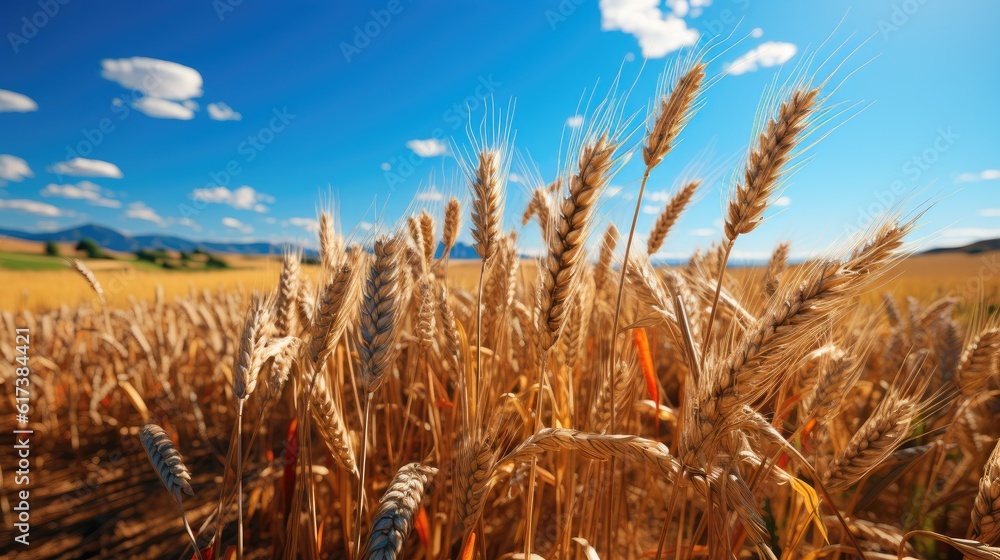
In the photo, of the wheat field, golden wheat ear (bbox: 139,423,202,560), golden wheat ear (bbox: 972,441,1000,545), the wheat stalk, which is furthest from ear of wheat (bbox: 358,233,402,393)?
golden wheat ear (bbox: 972,441,1000,545)

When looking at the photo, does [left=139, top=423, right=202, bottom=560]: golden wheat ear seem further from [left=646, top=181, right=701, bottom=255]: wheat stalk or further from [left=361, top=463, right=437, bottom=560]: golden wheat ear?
[left=646, top=181, right=701, bottom=255]: wheat stalk

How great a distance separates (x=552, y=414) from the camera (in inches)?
67.2

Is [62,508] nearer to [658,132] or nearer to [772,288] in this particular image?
[658,132]

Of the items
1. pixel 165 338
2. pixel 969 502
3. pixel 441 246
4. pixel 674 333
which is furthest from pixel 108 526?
pixel 969 502

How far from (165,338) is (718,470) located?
411cm

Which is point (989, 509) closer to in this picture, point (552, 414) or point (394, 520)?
point (552, 414)

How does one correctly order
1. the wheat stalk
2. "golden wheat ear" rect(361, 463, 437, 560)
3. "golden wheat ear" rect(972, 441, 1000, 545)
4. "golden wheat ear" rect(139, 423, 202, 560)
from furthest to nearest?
the wheat stalk → "golden wheat ear" rect(972, 441, 1000, 545) → "golden wheat ear" rect(139, 423, 202, 560) → "golden wheat ear" rect(361, 463, 437, 560)

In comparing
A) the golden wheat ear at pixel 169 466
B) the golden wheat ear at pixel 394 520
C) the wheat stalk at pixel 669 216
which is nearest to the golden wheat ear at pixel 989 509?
the wheat stalk at pixel 669 216

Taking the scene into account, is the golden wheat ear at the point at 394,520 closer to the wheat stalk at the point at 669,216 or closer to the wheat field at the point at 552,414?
the wheat field at the point at 552,414

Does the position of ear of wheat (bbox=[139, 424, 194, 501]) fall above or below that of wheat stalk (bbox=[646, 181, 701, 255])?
below

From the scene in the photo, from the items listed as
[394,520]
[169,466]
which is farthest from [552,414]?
[169,466]

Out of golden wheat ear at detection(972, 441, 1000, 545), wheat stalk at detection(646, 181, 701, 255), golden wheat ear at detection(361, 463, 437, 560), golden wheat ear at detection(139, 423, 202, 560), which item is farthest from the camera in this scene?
wheat stalk at detection(646, 181, 701, 255)

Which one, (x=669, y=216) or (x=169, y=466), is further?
(x=669, y=216)

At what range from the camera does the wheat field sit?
1.11 metres
